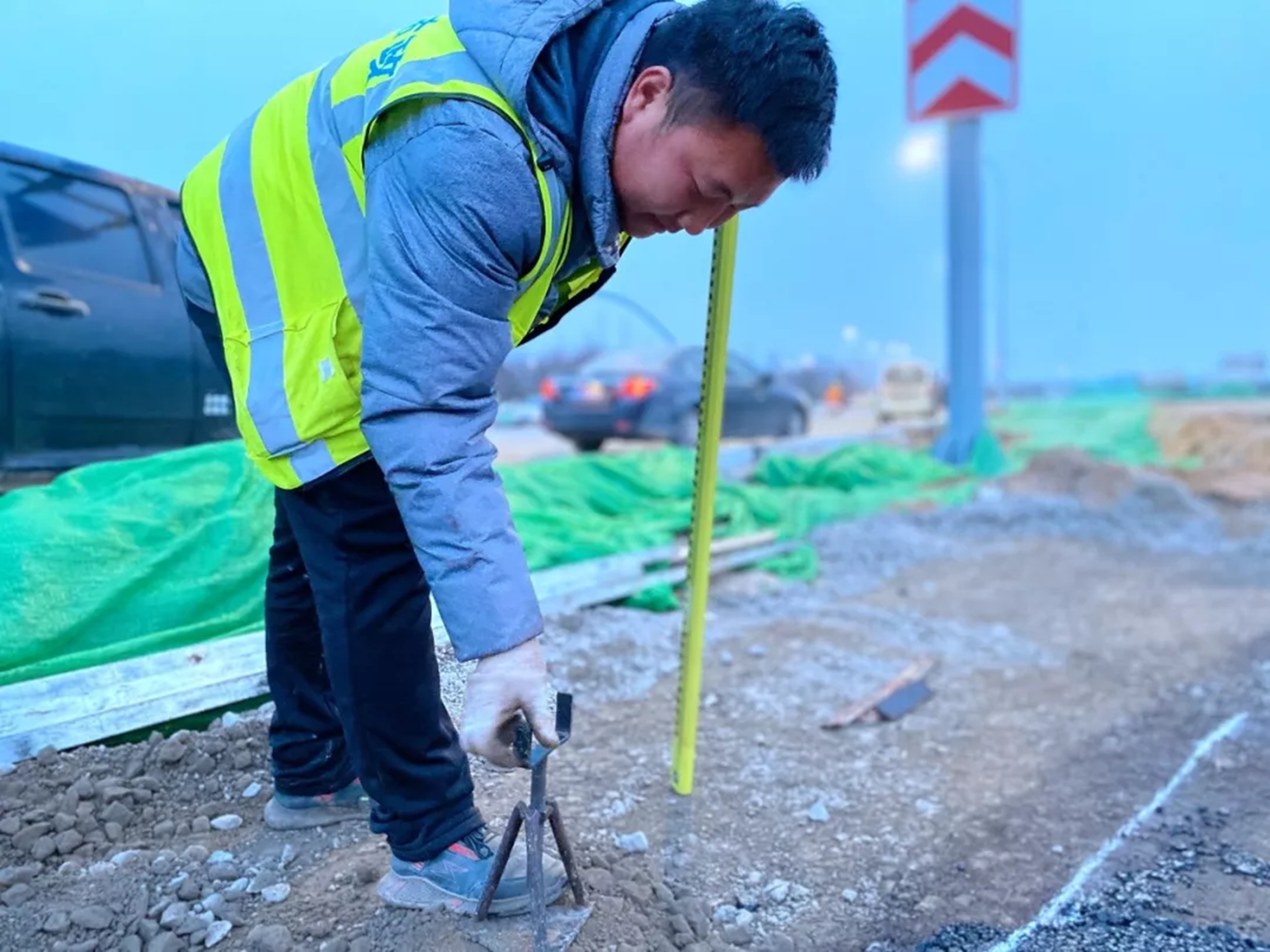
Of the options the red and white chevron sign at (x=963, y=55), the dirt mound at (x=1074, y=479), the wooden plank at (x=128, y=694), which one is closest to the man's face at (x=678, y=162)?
the wooden plank at (x=128, y=694)

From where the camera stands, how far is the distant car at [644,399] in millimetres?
9156

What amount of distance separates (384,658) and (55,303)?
252cm

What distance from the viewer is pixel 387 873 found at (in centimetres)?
168

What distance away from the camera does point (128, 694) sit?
2219mm

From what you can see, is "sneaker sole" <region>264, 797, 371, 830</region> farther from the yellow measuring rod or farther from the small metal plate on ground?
the yellow measuring rod

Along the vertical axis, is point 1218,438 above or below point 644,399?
below

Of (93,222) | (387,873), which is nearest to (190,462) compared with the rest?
(93,222)

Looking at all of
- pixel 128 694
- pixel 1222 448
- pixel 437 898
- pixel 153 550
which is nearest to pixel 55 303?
pixel 153 550

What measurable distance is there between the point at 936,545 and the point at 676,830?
12.7 feet

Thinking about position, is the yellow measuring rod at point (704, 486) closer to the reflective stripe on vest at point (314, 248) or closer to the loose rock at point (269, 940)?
the reflective stripe on vest at point (314, 248)

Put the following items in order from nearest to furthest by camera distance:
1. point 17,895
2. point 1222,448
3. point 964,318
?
point 17,895 < point 964,318 < point 1222,448

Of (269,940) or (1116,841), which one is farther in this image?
(1116,841)

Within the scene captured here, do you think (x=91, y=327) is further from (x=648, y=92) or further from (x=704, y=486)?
(x=648, y=92)

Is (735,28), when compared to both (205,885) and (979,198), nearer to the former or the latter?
(205,885)
